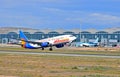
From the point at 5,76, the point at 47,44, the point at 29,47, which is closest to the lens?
the point at 5,76

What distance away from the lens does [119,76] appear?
116 ft

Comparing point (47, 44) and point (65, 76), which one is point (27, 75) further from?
point (47, 44)

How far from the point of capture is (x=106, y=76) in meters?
35.8

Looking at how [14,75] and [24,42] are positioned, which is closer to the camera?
[14,75]

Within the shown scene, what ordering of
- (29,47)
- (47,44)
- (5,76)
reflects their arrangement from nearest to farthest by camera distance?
(5,76) → (47,44) → (29,47)

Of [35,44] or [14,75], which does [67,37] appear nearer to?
[35,44]

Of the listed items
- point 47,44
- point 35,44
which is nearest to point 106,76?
point 47,44

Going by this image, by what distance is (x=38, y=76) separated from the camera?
34.7m

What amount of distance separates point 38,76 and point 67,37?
8948 cm

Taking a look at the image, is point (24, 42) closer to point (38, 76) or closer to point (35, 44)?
point (35, 44)

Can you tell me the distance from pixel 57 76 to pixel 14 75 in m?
3.87

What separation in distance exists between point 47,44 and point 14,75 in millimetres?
86950

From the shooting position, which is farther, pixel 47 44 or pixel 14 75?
pixel 47 44

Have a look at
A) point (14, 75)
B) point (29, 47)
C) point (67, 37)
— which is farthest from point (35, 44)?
point (14, 75)
